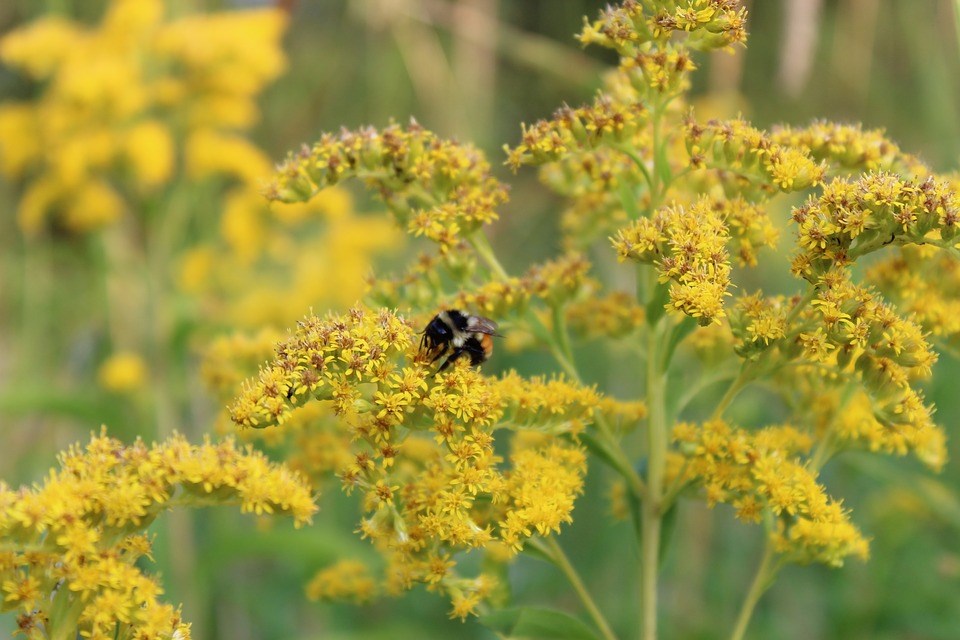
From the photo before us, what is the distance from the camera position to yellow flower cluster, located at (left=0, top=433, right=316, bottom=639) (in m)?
1.32

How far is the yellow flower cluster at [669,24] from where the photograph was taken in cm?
153

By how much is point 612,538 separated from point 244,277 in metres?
1.85

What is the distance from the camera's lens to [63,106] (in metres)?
3.89

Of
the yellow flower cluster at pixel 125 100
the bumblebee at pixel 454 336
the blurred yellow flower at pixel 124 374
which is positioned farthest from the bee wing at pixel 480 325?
the yellow flower cluster at pixel 125 100

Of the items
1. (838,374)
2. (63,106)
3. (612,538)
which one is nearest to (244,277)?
(63,106)

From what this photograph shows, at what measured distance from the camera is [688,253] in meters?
1.45

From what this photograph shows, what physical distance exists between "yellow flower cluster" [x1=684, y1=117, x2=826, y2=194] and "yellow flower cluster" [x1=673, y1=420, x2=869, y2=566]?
0.37 m

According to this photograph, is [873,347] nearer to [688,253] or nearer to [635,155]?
[688,253]

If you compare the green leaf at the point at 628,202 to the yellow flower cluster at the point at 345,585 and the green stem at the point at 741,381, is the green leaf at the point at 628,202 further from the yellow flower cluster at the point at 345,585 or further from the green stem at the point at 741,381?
the yellow flower cluster at the point at 345,585

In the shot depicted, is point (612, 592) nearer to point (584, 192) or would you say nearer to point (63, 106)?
point (584, 192)

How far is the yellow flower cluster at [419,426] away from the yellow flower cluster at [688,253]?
9.6 inches

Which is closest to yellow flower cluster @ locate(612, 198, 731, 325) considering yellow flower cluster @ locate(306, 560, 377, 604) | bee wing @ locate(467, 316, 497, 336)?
bee wing @ locate(467, 316, 497, 336)

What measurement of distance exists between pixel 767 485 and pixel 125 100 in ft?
9.44

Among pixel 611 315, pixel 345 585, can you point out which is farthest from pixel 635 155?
pixel 345 585
